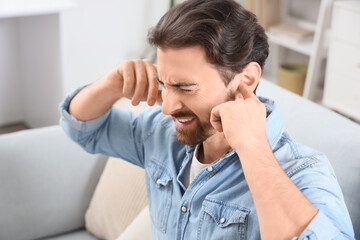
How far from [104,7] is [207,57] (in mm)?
2253

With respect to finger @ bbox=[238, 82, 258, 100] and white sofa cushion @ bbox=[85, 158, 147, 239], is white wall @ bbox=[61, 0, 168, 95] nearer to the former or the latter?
white sofa cushion @ bbox=[85, 158, 147, 239]

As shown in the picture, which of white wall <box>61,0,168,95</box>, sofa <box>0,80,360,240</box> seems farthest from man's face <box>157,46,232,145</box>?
white wall <box>61,0,168,95</box>

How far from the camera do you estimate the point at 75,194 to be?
2.12m

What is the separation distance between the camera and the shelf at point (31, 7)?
2830 mm

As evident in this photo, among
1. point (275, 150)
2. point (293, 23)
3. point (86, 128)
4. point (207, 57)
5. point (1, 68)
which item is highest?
point (207, 57)

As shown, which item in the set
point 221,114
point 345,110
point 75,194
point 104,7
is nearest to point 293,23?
point 345,110

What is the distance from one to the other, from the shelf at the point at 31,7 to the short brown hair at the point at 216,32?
1709mm

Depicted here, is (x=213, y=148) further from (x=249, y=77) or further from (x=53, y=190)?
(x=53, y=190)

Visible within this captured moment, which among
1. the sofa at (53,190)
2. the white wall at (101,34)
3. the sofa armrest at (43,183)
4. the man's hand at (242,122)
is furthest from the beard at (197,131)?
the white wall at (101,34)

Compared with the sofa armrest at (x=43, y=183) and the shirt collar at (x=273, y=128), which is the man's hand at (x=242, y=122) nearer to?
the shirt collar at (x=273, y=128)

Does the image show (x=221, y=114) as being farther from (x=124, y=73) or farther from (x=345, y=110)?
(x=345, y=110)

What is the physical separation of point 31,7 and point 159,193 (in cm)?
173

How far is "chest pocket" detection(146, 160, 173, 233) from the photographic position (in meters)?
1.44

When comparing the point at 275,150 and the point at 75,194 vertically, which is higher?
the point at 275,150
